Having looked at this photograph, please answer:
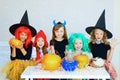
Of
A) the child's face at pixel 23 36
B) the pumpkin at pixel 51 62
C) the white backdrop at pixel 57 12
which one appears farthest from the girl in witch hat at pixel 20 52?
the white backdrop at pixel 57 12

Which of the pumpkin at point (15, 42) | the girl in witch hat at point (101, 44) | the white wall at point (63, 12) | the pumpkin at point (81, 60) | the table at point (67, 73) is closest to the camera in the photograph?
the table at point (67, 73)

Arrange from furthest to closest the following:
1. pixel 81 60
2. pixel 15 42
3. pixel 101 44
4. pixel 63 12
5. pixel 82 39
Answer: pixel 63 12
pixel 101 44
pixel 82 39
pixel 15 42
pixel 81 60

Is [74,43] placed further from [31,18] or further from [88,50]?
[31,18]

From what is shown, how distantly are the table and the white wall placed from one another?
721mm

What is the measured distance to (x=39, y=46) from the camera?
2174 millimetres

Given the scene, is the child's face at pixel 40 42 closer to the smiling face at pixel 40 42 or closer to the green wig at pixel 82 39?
the smiling face at pixel 40 42

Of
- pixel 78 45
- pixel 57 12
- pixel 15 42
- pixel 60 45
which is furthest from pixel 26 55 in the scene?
pixel 57 12

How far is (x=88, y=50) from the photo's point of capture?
2.22 metres

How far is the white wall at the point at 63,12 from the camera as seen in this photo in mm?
2578

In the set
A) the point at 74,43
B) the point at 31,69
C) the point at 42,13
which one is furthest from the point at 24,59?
the point at 42,13

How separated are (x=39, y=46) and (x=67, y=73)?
0.42 meters

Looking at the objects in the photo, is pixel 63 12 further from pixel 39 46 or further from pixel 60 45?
pixel 39 46

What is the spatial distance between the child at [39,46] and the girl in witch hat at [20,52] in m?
0.04

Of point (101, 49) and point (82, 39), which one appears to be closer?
point (82, 39)
